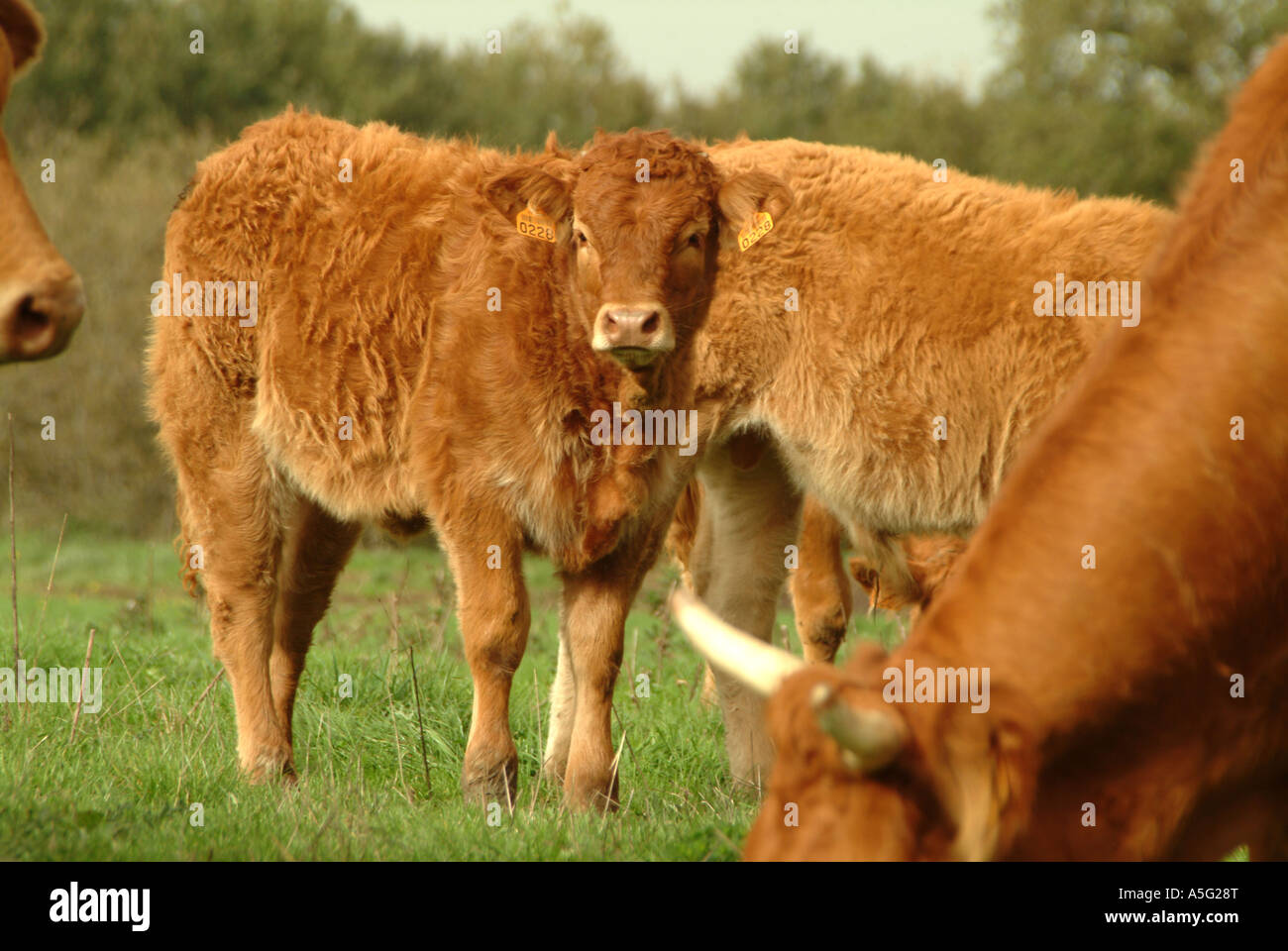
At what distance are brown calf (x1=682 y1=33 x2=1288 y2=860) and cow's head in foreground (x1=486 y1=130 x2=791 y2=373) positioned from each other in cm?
220

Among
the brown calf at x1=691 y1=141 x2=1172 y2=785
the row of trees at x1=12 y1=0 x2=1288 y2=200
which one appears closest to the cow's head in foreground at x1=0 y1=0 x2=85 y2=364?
the brown calf at x1=691 y1=141 x2=1172 y2=785

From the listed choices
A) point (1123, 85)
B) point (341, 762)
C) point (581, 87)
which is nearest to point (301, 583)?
point (341, 762)

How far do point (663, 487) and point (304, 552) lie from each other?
5.83 feet

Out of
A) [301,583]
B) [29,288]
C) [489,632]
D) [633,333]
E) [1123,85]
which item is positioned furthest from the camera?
[1123,85]

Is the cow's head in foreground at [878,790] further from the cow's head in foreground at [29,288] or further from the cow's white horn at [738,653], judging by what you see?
the cow's head in foreground at [29,288]

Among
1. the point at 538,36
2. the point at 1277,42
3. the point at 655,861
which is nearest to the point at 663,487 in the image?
the point at 655,861

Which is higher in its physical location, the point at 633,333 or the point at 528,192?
the point at 528,192

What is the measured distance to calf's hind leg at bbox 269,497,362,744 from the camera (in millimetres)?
6148

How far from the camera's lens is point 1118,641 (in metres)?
2.72

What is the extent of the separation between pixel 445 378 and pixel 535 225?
2.17 feet

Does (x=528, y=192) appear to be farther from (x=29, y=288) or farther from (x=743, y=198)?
(x=29, y=288)

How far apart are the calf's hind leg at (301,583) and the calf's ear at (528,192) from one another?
1.60 metres

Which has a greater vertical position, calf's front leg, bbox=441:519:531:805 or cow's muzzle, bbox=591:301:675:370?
cow's muzzle, bbox=591:301:675:370

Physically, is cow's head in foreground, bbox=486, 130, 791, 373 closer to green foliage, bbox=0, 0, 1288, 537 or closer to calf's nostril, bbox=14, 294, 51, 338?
calf's nostril, bbox=14, 294, 51, 338
